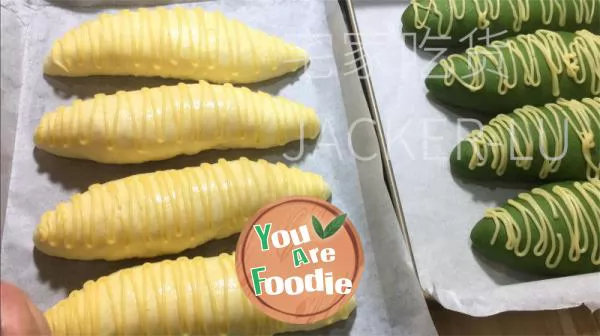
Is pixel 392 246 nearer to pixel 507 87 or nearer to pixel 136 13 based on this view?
pixel 507 87

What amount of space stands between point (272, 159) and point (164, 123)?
0.86ft

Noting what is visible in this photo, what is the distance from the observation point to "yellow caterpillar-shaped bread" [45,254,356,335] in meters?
1.05

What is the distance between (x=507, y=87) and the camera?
1437 mm

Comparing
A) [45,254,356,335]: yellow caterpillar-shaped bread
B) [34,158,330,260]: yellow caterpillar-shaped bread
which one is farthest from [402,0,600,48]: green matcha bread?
[45,254,356,335]: yellow caterpillar-shaped bread

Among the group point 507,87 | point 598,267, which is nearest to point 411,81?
point 507,87

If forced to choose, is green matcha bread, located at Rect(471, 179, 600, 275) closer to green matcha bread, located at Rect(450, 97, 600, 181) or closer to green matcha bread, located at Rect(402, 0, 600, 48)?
green matcha bread, located at Rect(450, 97, 600, 181)

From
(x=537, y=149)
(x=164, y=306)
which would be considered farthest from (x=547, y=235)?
(x=164, y=306)

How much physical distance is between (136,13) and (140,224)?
0.55 metres

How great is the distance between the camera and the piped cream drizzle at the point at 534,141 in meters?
1.35

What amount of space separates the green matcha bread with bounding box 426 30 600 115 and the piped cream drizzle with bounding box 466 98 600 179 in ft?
0.28

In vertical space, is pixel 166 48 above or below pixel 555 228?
above

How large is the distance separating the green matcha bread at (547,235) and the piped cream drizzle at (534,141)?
0.34ft

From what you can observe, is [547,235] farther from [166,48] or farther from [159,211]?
[166,48]

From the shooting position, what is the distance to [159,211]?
117 cm
